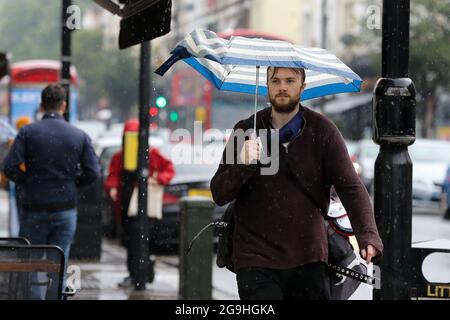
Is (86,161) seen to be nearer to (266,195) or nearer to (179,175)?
(266,195)

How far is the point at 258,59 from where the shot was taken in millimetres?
5691

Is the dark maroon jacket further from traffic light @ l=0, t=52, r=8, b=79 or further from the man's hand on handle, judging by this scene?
traffic light @ l=0, t=52, r=8, b=79

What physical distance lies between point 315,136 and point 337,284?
78 centimetres

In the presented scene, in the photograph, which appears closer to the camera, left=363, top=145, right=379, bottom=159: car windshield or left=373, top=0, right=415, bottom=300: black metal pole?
left=373, top=0, right=415, bottom=300: black metal pole

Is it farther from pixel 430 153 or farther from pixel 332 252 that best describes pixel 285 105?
pixel 430 153

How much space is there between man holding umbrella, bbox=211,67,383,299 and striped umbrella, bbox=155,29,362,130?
0.23 metres

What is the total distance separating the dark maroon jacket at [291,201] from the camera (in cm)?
548

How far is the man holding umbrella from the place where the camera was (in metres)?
5.48

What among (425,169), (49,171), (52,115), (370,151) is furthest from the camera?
(370,151)

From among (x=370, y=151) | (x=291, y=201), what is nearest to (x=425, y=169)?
(x=370, y=151)

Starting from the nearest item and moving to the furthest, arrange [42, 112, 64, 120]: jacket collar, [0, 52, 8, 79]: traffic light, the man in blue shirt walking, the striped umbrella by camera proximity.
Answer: the striped umbrella, the man in blue shirt walking, [42, 112, 64, 120]: jacket collar, [0, 52, 8, 79]: traffic light

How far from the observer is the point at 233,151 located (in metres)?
5.57

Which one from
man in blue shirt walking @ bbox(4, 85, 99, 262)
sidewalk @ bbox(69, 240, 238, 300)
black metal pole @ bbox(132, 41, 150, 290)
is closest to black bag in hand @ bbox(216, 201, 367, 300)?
man in blue shirt walking @ bbox(4, 85, 99, 262)

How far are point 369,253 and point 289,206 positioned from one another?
444 mm
